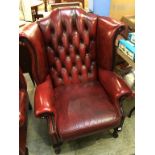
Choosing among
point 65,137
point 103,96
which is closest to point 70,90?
point 103,96

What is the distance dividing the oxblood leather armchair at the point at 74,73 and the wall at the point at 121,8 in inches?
19.0

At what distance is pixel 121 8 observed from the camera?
211 cm

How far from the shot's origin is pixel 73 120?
150cm

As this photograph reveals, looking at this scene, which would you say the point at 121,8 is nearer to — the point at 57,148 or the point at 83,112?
the point at 83,112

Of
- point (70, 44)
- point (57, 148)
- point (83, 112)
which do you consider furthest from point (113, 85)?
point (57, 148)

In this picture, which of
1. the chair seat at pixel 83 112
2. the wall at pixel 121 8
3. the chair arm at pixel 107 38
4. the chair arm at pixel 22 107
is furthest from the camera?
the wall at pixel 121 8

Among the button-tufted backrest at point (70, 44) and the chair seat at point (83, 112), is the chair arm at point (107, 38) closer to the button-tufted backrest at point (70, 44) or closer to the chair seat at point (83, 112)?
the button-tufted backrest at point (70, 44)

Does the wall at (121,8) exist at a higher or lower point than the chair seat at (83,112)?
higher

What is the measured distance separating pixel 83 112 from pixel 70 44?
0.62 metres

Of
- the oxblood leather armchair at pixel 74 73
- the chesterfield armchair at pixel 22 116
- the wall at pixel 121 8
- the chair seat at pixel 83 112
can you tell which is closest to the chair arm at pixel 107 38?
the oxblood leather armchair at pixel 74 73

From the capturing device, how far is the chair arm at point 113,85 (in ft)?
5.13
